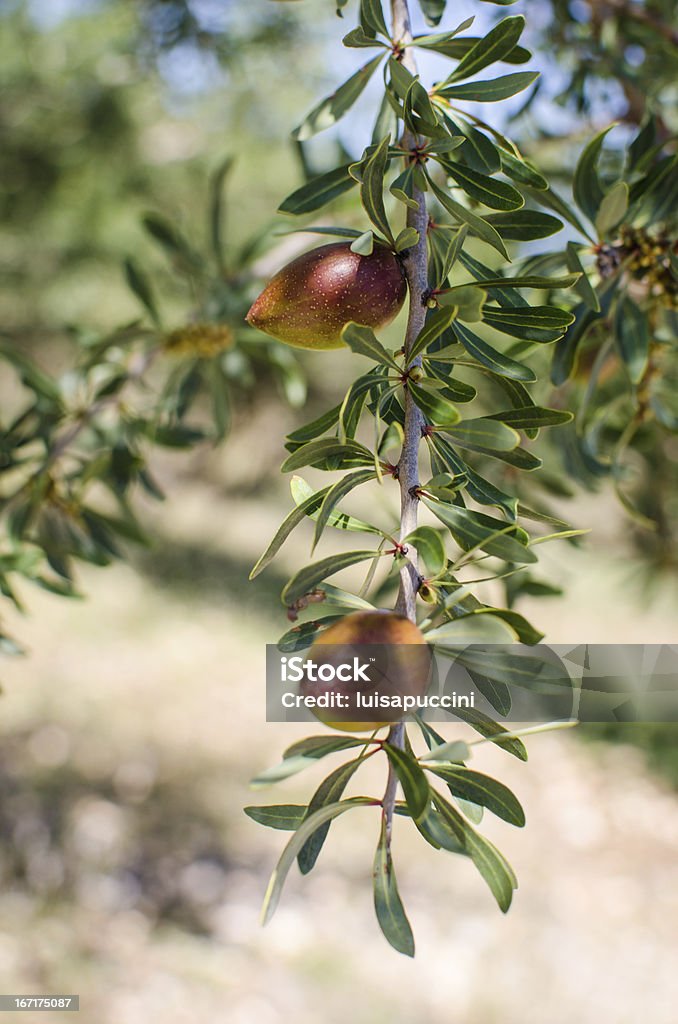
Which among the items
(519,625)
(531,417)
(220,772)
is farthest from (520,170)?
(220,772)

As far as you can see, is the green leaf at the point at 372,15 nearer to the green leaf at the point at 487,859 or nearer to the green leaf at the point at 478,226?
the green leaf at the point at 478,226

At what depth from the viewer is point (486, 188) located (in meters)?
0.38

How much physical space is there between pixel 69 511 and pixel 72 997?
3.15ft

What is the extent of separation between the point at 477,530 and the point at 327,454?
0.07 m

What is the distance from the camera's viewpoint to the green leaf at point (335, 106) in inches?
17.7

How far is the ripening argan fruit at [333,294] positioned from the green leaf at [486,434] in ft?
0.19

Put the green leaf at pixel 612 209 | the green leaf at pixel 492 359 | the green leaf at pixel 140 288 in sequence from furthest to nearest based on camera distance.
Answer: the green leaf at pixel 140 288 < the green leaf at pixel 612 209 < the green leaf at pixel 492 359

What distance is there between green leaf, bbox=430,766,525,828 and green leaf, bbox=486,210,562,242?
269 millimetres

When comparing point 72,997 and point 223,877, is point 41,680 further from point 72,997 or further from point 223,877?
point 72,997

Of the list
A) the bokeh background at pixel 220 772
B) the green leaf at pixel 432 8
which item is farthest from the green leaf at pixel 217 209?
the green leaf at pixel 432 8

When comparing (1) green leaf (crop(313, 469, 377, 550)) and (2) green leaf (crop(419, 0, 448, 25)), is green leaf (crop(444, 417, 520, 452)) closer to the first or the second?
(1) green leaf (crop(313, 469, 377, 550))

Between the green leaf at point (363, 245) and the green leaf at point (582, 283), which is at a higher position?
the green leaf at point (582, 283)

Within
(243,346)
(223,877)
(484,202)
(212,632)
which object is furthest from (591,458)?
(212,632)

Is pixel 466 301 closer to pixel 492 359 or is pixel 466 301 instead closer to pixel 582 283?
pixel 492 359
